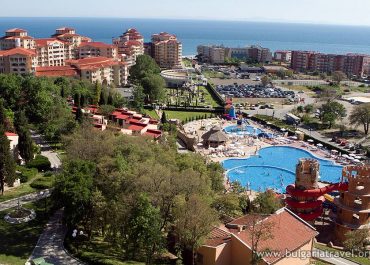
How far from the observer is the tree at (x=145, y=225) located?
20719 millimetres

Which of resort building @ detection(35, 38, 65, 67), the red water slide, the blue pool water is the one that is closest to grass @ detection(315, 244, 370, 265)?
the red water slide

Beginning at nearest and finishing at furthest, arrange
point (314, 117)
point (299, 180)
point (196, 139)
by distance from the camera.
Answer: point (299, 180), point (196, 139), point (314, 117)

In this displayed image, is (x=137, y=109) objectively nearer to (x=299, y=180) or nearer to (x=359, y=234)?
(x=299, y=180)

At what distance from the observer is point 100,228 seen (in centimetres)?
2588

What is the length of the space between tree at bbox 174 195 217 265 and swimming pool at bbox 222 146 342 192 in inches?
936

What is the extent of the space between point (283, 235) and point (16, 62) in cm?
6567

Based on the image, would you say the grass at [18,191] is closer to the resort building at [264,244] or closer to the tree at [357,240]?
the resort building at [264,244]

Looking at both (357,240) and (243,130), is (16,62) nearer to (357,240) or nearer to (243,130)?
(243,130)

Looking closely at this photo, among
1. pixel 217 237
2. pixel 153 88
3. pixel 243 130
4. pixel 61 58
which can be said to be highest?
pixel 61 58

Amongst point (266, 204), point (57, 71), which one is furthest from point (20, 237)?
point (57, 71)

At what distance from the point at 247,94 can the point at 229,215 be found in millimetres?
69322

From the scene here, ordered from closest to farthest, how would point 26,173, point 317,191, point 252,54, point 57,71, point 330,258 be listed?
1. point 330,258
2. point 26,173
3. point 317,191
4. point 57,71
5. point 252,54

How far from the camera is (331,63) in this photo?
13662 cm

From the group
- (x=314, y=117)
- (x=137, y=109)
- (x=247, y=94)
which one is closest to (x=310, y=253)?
(x=137, y=109)
